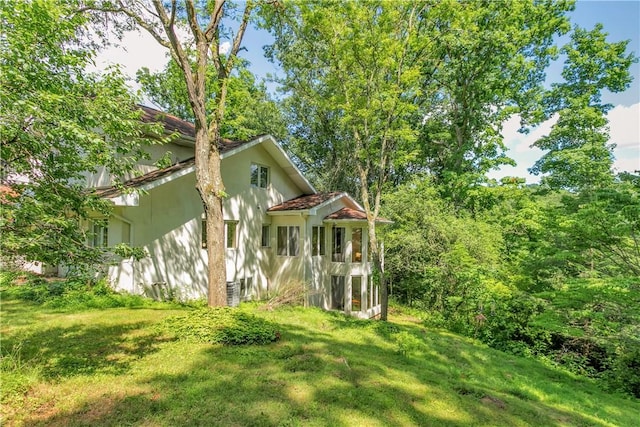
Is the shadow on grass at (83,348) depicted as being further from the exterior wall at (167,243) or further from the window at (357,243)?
the window at (357,243)

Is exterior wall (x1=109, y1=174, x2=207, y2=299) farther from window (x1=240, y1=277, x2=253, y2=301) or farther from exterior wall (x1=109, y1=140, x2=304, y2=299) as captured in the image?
window (x1=240, y1=277, x2=253, y2=301)

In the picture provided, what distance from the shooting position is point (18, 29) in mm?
4184

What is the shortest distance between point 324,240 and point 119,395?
39.6ft

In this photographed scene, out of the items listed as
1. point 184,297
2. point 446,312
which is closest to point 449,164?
point 446,312

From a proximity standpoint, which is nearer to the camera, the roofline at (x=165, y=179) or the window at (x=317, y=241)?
the roofline at (x=165, y=179)

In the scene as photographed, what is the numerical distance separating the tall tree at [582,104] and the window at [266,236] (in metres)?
18.1

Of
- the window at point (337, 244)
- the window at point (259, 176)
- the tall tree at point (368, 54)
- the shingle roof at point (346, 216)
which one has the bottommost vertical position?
the window at point (337, 244)

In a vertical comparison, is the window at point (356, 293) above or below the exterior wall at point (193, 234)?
below

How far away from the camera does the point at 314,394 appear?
492cm

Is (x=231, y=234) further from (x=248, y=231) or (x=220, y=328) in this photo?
(x=220, y=328)

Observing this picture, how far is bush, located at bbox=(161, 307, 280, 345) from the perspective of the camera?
7.03 metres

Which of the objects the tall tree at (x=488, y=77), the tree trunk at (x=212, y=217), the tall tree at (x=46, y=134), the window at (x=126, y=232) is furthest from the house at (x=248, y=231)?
the tall tree at (x=488, y=77)

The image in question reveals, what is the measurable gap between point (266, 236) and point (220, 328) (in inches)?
341

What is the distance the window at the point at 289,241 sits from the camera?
15023 mm
